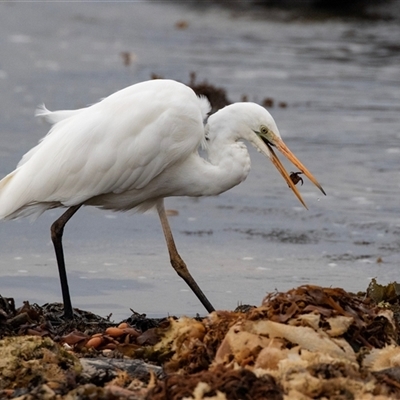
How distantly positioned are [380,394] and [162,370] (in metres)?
1.21

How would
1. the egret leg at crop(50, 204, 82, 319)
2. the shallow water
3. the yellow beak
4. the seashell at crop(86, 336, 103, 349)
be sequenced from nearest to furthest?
1. the seashell at crop(86, 336, 103, 349)
2. the egret leg at crop(50, 204, 82, 319)
3. the yellow beak
4. the shallow water

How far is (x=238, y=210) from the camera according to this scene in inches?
430

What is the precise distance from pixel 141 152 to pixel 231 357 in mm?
2262

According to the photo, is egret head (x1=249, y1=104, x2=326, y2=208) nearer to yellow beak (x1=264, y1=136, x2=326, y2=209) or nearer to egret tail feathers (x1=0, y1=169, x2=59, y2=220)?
yellow beak (x1=264, y1=136, x2=326, y2=209)

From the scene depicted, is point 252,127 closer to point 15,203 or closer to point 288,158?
point 288,158

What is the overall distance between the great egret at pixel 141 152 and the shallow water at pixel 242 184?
3.03ft

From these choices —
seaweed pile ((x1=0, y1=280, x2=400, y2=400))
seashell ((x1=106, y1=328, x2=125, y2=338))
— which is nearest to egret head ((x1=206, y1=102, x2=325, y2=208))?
seaweed pile ((x1=0, y1=280, x2=400, y2=400))

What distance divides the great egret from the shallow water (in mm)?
923

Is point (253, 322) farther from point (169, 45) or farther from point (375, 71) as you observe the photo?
point (169, 45)

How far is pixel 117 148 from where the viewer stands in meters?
7.25

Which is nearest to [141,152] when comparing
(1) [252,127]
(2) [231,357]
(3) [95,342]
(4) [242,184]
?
(1) [252,127]

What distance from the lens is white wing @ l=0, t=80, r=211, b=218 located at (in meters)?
7.21

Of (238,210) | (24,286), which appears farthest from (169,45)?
(24,286)

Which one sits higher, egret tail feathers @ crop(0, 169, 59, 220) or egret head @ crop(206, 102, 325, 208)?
egret head @ crop(206, 102, 325, 208)
